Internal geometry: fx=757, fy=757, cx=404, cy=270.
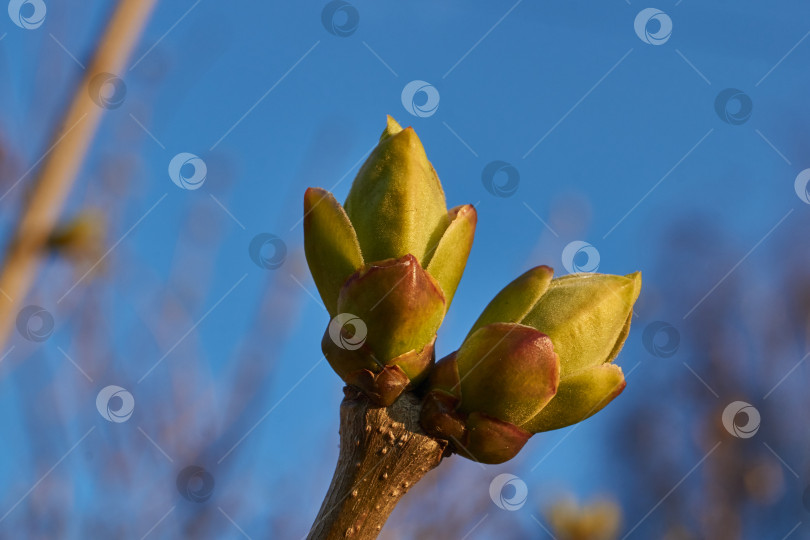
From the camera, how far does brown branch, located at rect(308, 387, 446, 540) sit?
67 cm

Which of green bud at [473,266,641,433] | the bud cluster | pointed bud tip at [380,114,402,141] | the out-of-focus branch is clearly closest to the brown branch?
the bud cluster

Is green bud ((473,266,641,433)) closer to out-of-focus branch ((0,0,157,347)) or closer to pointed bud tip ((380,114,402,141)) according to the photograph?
pointed bud tip ((380,114,402,141))

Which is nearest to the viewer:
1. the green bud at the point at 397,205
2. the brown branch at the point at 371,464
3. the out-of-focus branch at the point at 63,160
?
the brown branch at the point at 371,464

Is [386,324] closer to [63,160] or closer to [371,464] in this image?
[371,464]

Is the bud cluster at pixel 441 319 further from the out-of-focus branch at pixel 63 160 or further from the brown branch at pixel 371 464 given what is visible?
the out-of-focus branch at pixel 63 160

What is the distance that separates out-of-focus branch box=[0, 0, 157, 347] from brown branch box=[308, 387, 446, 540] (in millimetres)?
431

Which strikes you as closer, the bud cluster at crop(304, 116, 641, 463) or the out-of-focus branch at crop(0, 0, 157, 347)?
the bud cluster at crop(304, 116, 641, 463)

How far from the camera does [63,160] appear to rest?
2.95 ft

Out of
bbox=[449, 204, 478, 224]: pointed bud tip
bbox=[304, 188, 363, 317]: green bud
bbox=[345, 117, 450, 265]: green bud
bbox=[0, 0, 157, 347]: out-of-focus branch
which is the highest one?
bbox=[449, 204, 478, 224]: pointed bud tip

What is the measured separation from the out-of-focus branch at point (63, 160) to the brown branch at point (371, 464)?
1.41 feet

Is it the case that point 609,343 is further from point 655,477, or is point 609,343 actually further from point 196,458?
point 655,477

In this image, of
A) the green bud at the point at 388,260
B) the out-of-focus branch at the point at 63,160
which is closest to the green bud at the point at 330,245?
the green bud at the point at 388,260

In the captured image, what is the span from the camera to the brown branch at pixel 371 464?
0.67m

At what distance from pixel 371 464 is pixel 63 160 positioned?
52 centimetres
